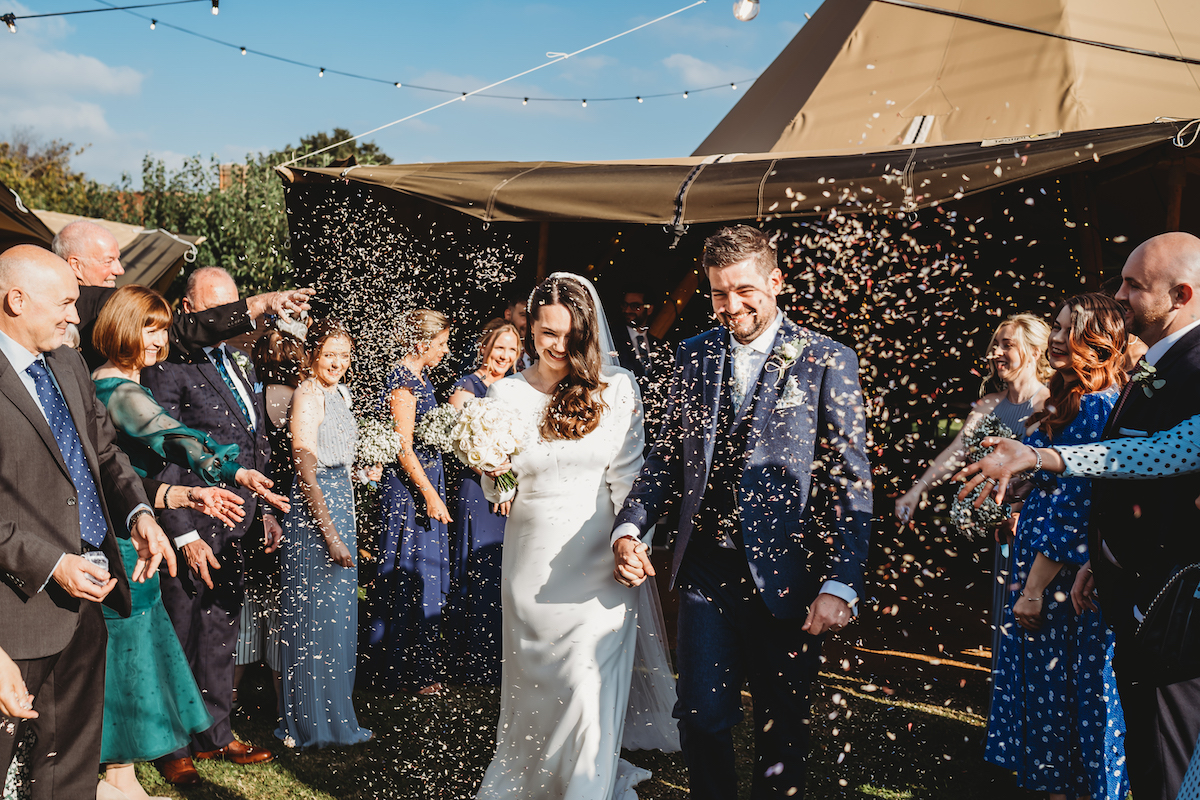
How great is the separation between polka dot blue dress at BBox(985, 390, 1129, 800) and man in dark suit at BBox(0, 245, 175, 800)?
3.38m

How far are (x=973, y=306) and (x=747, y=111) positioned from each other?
12.0 ft

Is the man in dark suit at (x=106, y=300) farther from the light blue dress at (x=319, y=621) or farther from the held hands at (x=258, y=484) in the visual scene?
the held hands at (x=258, y=484)

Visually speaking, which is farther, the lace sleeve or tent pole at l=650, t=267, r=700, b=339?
tent pole at l=650, t=267, r=700, b=339

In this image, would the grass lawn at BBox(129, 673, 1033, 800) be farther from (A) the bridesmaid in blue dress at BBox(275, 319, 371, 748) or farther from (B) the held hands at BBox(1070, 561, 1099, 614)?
(B) the held hands at BBox(1070, 561, 1099, 614)

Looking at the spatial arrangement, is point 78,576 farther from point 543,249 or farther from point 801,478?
point 543,249

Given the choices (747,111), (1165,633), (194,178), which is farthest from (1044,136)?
(194,178)

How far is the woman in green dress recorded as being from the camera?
3.35 meters

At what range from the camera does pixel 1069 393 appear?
343 cm

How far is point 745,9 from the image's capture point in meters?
6.48

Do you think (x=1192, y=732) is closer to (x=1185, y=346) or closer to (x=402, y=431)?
(x=1185, y=346)

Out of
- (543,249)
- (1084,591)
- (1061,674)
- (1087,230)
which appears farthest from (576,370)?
(1087,230)

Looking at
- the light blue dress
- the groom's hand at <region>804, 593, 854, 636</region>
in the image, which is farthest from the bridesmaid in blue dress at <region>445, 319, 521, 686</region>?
the groom's hand at <region>804, 593, 854, 636</region>

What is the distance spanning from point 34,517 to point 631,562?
194 cm

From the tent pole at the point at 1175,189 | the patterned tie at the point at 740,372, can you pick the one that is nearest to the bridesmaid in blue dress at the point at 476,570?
the patterned tie at the point at 740,372
